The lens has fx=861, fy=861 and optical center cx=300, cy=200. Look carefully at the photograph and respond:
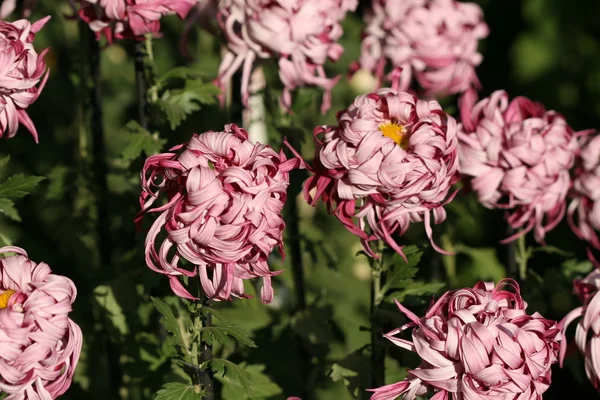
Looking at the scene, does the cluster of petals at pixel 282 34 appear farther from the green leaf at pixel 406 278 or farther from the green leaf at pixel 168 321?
the green leaf at pixel 168 321

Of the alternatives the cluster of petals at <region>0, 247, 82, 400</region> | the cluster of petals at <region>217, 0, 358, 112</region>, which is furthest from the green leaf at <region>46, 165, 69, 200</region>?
the cluster of petals at <region>0, 247, 82, 400</region>

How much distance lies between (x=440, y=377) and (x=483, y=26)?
927 mm

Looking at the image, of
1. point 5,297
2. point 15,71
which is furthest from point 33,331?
point 15,71

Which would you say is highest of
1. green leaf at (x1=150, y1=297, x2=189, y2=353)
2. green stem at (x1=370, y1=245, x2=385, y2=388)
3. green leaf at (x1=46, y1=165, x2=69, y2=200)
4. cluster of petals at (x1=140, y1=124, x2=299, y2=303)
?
cluster of petals at (x1=140, y1=124, x2=299, y2=303)

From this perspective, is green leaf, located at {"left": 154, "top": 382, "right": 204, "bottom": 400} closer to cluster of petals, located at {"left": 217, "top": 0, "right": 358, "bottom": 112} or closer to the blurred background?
the blurred background

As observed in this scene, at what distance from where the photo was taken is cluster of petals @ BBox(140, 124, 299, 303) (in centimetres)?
87

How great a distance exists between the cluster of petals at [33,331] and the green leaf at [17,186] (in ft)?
0.45

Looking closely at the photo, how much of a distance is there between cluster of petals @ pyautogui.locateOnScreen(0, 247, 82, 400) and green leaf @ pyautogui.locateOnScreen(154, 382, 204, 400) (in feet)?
0.35

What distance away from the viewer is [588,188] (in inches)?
51.4

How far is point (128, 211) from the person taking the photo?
59.1 inches

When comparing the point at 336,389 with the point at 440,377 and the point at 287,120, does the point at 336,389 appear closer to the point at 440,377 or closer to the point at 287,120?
the point at 287,120

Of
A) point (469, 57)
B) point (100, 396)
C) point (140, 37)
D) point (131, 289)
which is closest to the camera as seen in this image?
point (140, 37)

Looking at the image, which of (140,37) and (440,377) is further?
(140,37)

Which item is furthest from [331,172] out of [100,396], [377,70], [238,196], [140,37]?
[100,396]
